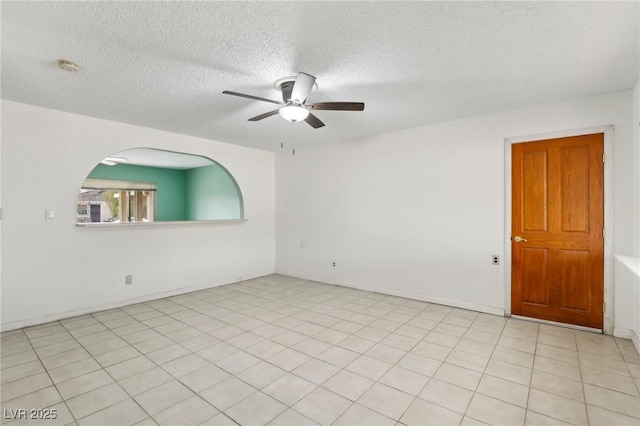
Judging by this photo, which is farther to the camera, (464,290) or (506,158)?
(464,290)

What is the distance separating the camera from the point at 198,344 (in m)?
2.88

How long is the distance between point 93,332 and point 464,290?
439cm

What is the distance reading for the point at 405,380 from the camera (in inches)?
88.9

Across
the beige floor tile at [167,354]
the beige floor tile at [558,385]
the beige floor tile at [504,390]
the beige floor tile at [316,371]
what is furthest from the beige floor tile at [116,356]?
the beige floor tile at [558,385]

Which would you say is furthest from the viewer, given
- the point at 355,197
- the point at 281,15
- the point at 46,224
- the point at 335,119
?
the point at 355,197

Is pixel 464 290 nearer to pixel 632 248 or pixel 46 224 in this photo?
pixel 632 248

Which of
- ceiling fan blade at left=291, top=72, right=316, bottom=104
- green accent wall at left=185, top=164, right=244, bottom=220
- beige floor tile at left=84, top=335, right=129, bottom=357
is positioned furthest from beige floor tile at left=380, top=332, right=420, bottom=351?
green accent wall at left=185, top=164, right=244, bottom=220

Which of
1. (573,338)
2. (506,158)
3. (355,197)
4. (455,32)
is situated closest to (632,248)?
(573,338)

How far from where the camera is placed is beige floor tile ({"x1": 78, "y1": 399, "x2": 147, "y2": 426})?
1.81 m

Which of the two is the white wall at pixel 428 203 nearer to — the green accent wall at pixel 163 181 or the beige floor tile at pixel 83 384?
the beige floor tile at pixel 83 384

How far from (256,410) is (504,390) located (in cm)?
175

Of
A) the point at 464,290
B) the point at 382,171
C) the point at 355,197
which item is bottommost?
the point at 464,290

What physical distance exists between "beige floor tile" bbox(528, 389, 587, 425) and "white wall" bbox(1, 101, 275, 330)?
14.9 ft

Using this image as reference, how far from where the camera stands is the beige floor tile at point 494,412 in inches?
71.8
